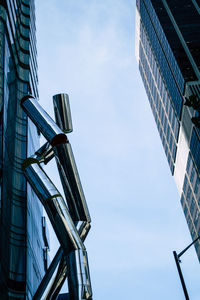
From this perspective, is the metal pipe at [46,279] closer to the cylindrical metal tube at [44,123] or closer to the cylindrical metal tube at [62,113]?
the cylindrical metal tube at [44,123]

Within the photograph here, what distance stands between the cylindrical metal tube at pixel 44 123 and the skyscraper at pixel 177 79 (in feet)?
227

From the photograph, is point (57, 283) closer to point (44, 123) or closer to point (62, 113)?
point (44, 123)

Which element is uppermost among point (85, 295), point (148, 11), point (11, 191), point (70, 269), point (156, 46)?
point (148, 11)

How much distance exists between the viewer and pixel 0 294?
9992 millimetres

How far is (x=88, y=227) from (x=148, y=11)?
110559 millimetres

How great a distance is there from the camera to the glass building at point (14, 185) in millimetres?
11094

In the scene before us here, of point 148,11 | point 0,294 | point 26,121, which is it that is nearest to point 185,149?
point 148,11

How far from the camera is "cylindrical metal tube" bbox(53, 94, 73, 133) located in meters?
9.91

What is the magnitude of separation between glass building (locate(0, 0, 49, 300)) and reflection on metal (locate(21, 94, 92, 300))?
12.2ft

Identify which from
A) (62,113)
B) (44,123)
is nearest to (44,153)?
(44,123)

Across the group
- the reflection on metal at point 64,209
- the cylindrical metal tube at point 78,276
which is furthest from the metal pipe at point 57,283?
the cylindrical metal tube at point 78,276

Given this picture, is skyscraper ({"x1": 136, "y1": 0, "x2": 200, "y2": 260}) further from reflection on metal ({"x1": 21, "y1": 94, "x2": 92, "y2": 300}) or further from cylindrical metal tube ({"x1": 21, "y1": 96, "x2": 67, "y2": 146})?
reflection on metal ({"x1": 21, "y1": 94, "x2": 92, "y2": 300})

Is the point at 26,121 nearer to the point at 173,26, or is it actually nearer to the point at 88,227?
the point at 88,227

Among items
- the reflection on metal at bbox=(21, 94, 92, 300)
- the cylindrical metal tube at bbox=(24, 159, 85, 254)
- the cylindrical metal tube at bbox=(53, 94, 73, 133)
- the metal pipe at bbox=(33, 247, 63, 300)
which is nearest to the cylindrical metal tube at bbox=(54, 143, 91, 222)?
the reflection on metal at bbox=(21, 94, 92, 300)
